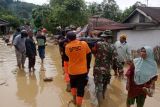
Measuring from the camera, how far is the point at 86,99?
28.1 feet

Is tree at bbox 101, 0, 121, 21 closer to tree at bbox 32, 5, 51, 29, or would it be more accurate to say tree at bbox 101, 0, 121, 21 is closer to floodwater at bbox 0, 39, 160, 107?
tree at bbox 32, 5, 51, 29

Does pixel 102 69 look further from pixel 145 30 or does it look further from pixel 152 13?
pixel 152 13

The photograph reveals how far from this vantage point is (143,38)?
65.4 feet

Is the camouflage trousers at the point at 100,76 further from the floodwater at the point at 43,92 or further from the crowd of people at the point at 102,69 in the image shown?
the floodwater at the point at 43,92

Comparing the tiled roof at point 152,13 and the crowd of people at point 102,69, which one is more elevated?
the tiled roof at point 152,13

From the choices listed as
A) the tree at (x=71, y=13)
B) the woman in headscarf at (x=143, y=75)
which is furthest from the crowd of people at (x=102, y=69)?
the tree at (x=71, y=13)

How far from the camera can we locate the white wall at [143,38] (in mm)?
18906

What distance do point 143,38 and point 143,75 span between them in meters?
14.0

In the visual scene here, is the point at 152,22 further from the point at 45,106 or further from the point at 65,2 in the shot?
the point at 45,106

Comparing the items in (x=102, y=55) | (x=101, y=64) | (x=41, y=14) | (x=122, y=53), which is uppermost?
(x=41, y=14)

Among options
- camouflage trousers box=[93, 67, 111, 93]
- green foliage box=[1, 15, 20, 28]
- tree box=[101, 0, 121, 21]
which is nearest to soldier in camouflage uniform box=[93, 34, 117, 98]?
camouflage trousers box=[93, 67, 111, 93]

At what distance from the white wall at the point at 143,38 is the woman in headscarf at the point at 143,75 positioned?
1261cm

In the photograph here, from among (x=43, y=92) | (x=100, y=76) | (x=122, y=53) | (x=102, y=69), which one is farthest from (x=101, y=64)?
(x=122, y=53)

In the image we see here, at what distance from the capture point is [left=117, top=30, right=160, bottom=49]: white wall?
18.9 meters
